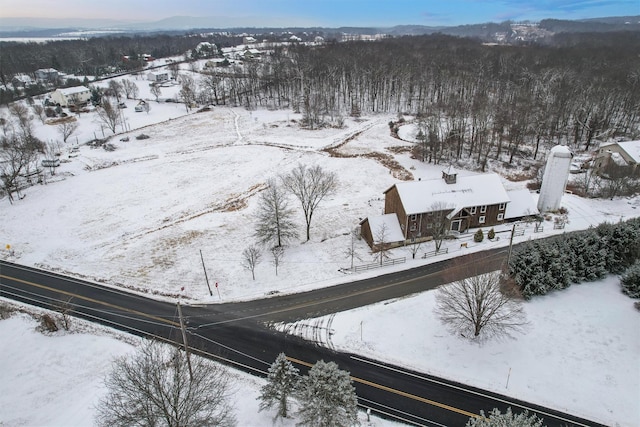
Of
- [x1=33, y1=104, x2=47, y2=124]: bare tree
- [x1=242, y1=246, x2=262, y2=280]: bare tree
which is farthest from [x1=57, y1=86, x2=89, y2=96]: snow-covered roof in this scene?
[x1=242, y1=246, x2=262, y2=280]: bare tree

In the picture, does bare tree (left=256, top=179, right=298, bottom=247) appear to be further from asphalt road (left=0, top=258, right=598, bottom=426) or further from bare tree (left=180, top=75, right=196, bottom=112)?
bare tree (left=180, top=75, right=196, bottom=112)

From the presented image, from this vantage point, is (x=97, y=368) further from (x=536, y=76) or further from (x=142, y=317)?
(x=536, y=76)

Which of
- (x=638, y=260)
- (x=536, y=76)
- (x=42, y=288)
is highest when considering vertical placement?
(x=536, y=76)

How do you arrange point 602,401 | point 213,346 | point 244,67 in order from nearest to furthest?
point 602,401, point 213,346, point 244,67

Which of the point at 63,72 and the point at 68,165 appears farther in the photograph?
the point at 63,72

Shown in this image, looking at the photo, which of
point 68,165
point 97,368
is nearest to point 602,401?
point 97,368

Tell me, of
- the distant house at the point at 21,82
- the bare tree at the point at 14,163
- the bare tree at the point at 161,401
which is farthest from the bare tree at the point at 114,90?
the bare tree at the point at 161,401

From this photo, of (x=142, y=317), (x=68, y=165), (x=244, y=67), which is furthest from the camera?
(x=244, y=67)
